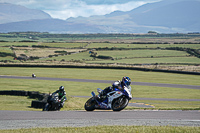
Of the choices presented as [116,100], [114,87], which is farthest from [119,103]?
[114,87]

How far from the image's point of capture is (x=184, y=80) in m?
49.5

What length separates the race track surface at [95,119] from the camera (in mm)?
12736

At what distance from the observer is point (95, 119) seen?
13.8 metres

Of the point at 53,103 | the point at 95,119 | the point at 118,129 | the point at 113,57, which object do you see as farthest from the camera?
the point at 113,57

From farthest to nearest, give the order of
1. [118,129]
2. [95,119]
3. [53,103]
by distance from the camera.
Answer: [53,103] → [95,119] → [118,129]

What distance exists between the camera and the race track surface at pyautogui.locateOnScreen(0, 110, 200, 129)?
12736 mm

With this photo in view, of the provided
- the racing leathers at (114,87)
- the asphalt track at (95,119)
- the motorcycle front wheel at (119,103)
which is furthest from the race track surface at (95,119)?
the racing leathers at (114,87)

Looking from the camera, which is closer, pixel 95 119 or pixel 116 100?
pixel 95 119

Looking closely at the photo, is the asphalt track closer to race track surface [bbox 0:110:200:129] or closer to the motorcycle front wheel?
race track surface [bbox 0:110:200:129]

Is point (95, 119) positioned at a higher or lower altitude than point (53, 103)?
higher

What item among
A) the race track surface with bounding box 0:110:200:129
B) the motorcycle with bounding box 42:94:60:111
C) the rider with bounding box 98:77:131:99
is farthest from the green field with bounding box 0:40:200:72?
the race track surface with bounding box 0:110:200:129

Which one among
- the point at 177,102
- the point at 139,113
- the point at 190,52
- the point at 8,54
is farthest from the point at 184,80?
the point at 8,54

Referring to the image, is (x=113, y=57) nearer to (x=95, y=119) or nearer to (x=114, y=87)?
(x=114, y=87)

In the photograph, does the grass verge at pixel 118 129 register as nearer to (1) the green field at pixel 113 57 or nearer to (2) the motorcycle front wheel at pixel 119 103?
(2) the motorcycle front wheel at pixel 119 103
